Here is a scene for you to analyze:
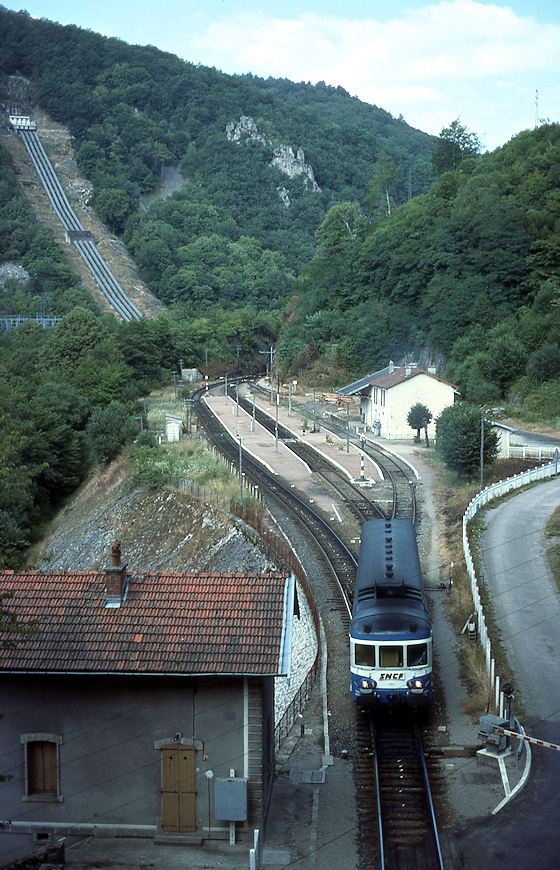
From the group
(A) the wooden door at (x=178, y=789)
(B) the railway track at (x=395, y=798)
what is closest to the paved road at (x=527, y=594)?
(B) the railway track at (x=395, y=798)

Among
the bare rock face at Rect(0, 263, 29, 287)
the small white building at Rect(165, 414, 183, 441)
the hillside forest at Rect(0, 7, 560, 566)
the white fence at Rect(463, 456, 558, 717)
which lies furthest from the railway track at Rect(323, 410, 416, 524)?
the bare rock face at Rect(0, 263, 29, 287)

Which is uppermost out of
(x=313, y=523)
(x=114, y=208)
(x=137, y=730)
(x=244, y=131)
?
(x=244, y=131)

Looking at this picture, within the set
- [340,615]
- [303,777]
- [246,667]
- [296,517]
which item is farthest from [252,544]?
[246,667]

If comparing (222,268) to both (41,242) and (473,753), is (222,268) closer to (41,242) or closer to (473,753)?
(41,242)

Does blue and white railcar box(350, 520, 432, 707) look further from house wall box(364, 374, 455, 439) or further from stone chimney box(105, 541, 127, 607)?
house wall box(364, 374, 455, 439)

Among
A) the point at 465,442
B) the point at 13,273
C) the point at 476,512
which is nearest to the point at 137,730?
the point at 476,512

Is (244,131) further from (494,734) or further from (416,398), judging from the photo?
(494,734)
